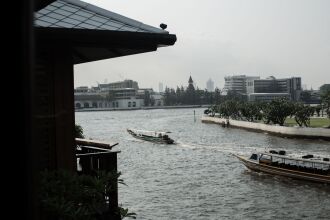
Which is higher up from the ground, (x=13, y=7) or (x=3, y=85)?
(x=13, y=7)

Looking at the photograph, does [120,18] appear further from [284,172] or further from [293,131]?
[293,131]

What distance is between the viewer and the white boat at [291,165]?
32656 millimetres

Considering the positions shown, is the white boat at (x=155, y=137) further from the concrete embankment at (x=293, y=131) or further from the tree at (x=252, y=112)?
the tree at (x=252, y=112)

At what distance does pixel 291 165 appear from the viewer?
1375 inches

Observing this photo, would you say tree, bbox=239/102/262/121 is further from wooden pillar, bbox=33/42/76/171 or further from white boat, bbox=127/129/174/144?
wooden pillar, bbox=33/42/76/171

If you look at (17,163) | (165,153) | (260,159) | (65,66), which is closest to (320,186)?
(260,159)

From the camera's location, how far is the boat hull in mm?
32125

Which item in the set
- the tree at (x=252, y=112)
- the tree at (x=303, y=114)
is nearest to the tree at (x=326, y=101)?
the tree at (x=303, y=114)

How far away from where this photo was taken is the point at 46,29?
5.92m

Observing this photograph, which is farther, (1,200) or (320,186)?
(320,186)

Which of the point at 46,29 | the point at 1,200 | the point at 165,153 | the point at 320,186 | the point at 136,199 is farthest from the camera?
the point at 165,153

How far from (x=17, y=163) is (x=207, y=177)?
35.3 meters

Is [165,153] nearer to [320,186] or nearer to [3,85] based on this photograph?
[320,186]

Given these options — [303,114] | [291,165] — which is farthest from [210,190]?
[303,114]
